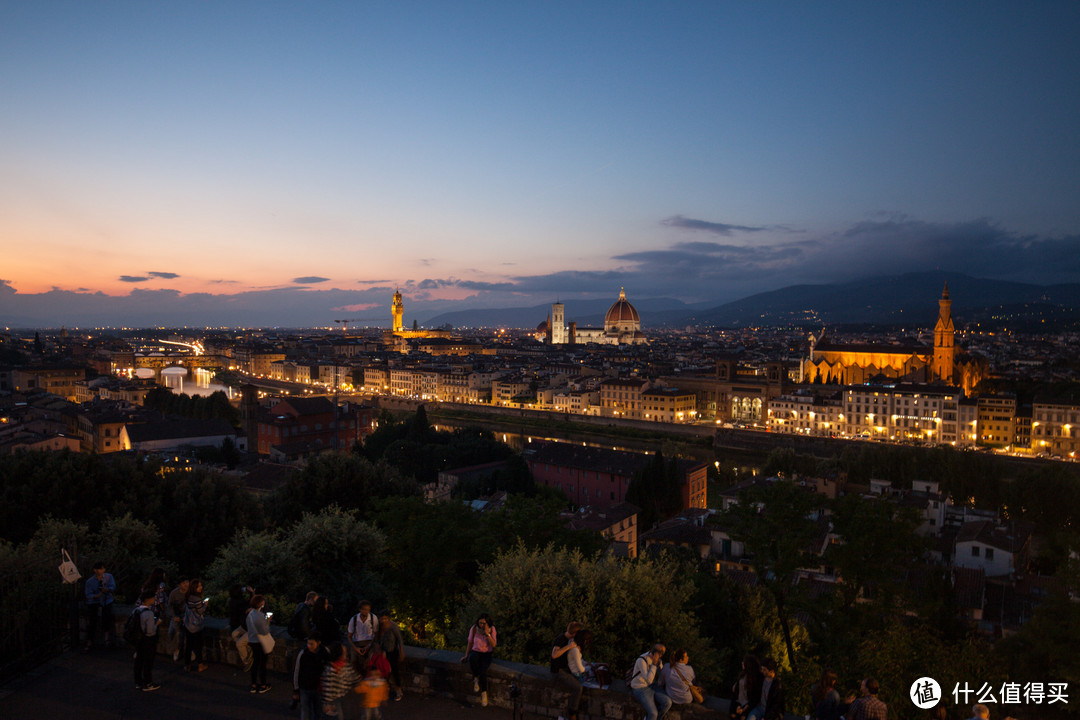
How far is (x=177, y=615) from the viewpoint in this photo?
4008 mm

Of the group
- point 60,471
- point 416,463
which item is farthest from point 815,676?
point 416,463

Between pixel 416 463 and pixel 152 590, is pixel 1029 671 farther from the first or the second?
pixel 416 463

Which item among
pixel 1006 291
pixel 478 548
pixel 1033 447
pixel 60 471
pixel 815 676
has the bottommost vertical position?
A: pixel 1033 447

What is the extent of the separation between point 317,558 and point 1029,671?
7658 millimetres

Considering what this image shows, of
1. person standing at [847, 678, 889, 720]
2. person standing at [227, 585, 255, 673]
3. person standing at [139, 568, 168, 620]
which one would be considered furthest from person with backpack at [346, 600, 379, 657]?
person standing at [847, 678, 889, 720]

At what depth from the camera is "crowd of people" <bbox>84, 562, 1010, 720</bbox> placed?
3254mm

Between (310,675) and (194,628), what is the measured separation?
1085mm

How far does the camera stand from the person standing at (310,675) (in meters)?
3.24

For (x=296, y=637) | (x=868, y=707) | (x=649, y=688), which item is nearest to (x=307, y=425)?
(x=296, y=637)

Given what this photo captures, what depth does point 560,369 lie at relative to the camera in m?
56.6

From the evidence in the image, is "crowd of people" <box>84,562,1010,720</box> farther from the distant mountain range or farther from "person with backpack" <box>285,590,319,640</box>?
the distant mountain range

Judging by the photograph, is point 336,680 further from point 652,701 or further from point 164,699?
point 652,701

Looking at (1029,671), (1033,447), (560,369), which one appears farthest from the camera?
(560,369)

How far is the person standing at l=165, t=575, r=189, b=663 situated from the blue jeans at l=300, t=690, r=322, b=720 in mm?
1144
